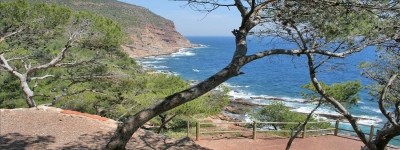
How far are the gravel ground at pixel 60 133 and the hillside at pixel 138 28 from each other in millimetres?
77072

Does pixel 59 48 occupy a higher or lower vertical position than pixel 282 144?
higher

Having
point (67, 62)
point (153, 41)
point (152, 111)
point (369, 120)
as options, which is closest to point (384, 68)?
point (152, 111)

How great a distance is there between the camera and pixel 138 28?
104 meters

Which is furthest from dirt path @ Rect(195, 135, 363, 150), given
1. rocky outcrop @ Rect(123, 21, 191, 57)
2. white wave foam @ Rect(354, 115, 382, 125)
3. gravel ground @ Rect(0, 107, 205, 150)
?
rocky outcrop @ Rect(123, 21, 191, 57)

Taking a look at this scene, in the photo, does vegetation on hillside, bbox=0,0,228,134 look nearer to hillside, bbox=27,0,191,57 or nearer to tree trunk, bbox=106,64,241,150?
tree trunk, bbox=106,64,241,150

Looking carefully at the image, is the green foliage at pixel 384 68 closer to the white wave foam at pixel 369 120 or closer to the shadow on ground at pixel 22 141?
the shadow on ground at pixel 22 141

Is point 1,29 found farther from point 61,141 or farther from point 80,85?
point 61,141

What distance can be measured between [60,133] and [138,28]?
9953cm

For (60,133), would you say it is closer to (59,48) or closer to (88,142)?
(88,142)

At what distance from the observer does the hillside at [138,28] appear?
93287 millimetres

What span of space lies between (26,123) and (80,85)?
669 centimetres

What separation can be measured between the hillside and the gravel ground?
77.1 m

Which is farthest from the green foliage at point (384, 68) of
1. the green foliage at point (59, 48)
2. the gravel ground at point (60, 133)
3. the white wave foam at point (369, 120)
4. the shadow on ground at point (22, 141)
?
the white wave foam at point (369, 120)

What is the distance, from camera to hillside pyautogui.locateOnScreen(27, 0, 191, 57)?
93287 mm
